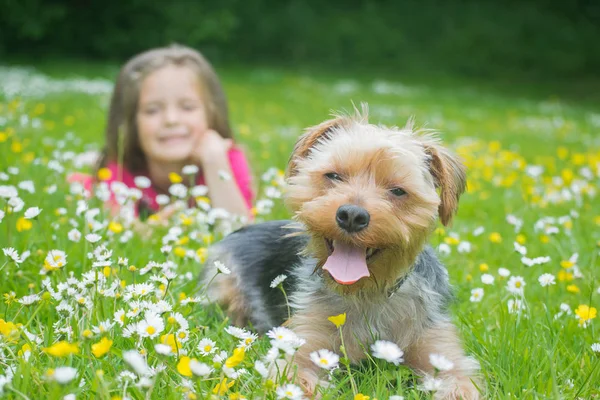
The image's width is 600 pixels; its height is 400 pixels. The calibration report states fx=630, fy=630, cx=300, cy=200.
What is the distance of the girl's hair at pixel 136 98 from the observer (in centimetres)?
634

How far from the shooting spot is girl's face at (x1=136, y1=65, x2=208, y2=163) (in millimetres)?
6086

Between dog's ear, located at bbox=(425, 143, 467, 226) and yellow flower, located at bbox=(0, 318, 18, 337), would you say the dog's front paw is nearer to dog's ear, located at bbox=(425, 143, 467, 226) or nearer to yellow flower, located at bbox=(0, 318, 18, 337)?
dog's ear, located at bbox=(425, 143, 467, 226)

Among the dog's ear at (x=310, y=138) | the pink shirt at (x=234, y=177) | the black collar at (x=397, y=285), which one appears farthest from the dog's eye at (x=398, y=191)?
the pink shirt at (x=234, y=177)

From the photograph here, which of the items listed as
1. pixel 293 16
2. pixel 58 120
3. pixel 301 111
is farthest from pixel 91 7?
→ pixel 58 120

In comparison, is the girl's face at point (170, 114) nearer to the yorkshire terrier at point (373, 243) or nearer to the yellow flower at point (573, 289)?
the yorkshire terrier at point (373, 243)

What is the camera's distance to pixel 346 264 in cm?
297

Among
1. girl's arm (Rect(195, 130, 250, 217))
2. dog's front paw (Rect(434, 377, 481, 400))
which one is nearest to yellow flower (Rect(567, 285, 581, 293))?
dog's front paw (Rect(434, 377, 481, 400))

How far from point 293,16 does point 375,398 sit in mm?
35234

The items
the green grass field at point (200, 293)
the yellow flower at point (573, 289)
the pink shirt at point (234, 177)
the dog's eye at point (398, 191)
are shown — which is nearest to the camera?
the green grass field at point (200, 293)

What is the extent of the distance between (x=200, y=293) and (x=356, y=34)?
33886mm

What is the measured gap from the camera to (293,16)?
35938mm

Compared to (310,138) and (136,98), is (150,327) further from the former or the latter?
(136,98)

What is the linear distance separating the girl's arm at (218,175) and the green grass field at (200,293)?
35 centimetres

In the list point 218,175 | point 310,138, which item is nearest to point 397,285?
point 310,138
